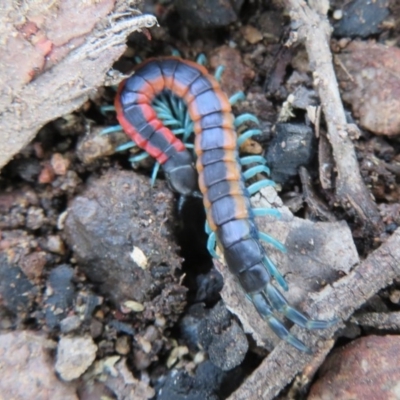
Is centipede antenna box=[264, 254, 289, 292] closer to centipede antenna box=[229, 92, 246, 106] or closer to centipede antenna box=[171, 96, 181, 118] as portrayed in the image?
centipede antenna box=[229, 92, 246, 106]

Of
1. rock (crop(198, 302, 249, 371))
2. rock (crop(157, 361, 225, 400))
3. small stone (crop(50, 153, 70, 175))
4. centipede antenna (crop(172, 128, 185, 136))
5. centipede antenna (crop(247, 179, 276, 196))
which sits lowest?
rock (crop(157, 361, 225, 400))

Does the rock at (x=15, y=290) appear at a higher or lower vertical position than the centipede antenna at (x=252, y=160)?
lower

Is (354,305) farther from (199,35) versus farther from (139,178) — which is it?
(199,35)

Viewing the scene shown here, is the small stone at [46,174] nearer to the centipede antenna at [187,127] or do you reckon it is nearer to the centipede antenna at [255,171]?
the centipede antenna at [187,127]

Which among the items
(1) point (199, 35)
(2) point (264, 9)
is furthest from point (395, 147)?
(1) point (199, 35)

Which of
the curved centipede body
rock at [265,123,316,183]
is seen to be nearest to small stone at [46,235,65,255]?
the curved centipede body

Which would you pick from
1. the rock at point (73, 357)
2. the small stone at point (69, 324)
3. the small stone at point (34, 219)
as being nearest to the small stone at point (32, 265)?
the small stone at point (34, 219)

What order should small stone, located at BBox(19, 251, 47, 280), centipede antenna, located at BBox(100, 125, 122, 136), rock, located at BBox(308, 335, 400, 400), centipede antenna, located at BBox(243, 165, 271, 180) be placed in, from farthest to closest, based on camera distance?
centipede antenna, located at BBox(100, 125, 122, 136)
centipede antenna, located at BBox(243, 165, 271, 180)
small stone, located at BBox(19, 251, 47, 280)
rock, located at BBox(308, 335, 400, 400)
